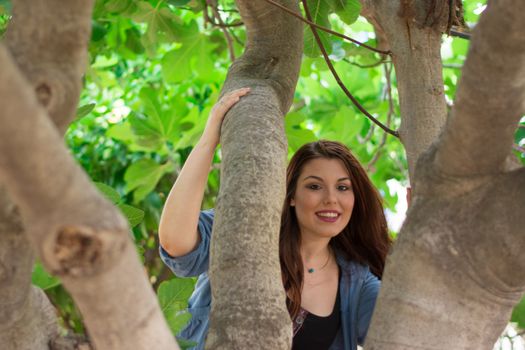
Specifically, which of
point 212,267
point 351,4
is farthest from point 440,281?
point 351,4

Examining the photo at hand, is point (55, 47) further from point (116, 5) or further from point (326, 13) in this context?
point (116, 5)

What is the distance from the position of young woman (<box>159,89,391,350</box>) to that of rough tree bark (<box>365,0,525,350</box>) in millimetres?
801

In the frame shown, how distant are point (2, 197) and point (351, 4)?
141 centimetres

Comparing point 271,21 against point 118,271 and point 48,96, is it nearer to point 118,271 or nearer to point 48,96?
point 48,96

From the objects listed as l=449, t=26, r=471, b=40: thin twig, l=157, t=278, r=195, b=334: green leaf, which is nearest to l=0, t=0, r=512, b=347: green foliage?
l=157, t=278, r=195, b=334: green leaf

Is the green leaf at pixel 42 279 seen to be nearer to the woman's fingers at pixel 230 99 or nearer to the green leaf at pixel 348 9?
the woman's fingers at pixel 230 99

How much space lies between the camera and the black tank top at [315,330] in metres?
A: 2.03

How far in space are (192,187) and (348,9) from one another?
31.2 inches

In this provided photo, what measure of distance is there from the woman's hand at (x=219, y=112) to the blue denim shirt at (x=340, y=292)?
22 centimetres

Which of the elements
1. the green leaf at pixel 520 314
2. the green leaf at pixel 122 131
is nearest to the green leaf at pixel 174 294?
the green leaf at pixel 520 314

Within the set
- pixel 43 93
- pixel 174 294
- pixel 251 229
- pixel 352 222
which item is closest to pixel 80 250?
pixel 43 93

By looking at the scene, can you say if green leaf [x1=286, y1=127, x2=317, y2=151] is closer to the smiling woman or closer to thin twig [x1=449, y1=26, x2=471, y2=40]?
the smiling woman

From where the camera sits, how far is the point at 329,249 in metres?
2.32

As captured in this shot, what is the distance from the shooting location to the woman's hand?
1.51m
